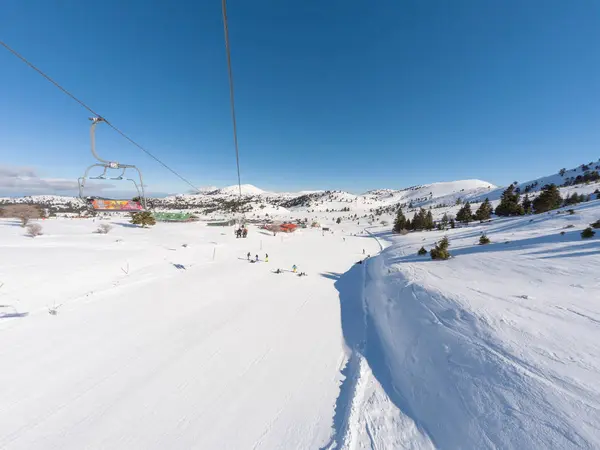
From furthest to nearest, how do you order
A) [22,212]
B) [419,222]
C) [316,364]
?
1. [419,222]
2. [22,212]
3. [316,364]

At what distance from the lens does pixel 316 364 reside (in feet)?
27.0

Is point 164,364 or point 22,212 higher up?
point 22,212

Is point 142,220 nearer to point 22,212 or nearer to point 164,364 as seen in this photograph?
point 22,212

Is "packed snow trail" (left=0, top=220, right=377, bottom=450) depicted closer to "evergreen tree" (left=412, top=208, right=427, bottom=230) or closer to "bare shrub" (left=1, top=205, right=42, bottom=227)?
"bare shrub" (left=1, top=205, right=42, bottom=227)

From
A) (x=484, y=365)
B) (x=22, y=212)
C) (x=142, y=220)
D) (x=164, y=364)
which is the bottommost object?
(x=164, y=364)

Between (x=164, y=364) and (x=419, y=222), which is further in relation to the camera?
(x=419, y=222)

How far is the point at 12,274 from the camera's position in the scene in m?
14.5

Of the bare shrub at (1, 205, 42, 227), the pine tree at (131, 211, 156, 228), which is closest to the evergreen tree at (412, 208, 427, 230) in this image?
the pine tree at (131, 211, 156, 228)

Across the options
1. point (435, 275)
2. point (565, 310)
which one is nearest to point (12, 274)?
point (435, 275)

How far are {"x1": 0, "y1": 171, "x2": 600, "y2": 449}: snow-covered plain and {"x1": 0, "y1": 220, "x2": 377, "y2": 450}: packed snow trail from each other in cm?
5

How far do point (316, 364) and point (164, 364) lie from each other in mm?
5788

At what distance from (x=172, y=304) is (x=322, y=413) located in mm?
10970

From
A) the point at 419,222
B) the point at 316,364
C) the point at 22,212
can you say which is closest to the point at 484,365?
the point at 316,364

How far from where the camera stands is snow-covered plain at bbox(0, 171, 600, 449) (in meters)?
5.08
